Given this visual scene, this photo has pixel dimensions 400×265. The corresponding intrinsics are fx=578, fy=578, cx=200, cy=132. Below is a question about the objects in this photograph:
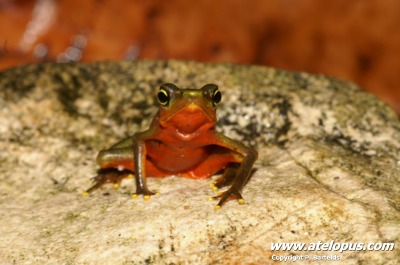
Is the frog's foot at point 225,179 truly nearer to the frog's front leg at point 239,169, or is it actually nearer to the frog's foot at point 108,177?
the frog's front leg at point 239,169

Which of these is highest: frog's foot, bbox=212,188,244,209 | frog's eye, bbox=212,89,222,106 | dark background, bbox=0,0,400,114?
dark background, bbox=0,0,400,114

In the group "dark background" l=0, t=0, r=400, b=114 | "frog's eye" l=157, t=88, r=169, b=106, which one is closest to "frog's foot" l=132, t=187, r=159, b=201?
"frog's eye" l=157, t=88, r=169, b=106

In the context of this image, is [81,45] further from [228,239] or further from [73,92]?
[228,239]

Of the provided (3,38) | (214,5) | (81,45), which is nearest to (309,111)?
(214,5)

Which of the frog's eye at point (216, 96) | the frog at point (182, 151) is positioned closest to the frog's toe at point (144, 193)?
the frog at point (182, 151)

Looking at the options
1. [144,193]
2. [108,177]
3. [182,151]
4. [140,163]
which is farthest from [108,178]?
[182,151]

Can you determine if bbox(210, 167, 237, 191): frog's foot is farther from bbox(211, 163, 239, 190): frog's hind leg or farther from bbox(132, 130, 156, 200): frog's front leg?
bbox(132, 130, 156, 200): frog's front leg
